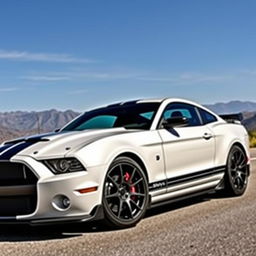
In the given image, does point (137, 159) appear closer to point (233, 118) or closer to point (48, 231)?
point (48, 231)

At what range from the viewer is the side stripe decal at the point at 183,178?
6.38 m

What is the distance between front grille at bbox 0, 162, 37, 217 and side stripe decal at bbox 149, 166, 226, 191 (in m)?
1.42

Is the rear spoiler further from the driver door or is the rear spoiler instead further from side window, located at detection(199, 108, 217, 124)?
the driver door

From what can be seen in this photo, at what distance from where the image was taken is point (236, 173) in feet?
26.0

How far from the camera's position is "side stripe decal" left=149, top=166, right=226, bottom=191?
6.38m

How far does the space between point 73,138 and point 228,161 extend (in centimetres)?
260

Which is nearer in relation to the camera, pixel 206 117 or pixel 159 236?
pixel 159 236

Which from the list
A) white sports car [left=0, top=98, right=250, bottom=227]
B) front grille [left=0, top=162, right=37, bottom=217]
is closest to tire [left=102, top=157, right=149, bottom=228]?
white sports car [left=0, top=98, right=250, bottom=227]

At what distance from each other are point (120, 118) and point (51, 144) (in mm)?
1511

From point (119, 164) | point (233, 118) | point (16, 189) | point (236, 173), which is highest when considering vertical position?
point (233, 118)

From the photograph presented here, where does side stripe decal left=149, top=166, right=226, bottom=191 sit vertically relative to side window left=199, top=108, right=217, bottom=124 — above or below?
below

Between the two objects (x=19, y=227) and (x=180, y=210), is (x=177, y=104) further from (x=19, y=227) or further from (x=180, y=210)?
(x=19, y=227)

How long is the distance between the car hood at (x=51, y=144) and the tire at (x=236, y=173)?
2032 millimetres

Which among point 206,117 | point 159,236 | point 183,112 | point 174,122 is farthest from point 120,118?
point 159,236
